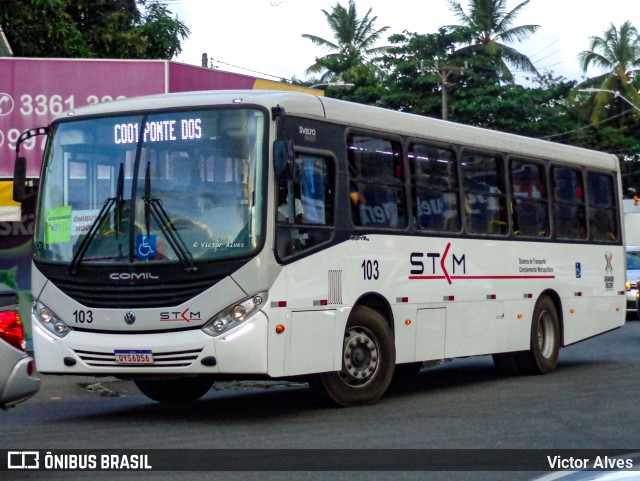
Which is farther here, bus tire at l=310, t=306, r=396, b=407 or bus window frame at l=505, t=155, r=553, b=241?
bus window frame at l=505, t=155, r=553, b=241

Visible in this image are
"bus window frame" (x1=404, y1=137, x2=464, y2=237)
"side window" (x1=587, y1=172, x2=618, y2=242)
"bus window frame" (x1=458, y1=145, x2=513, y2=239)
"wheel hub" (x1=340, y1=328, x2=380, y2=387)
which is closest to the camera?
"wheel hub" (x1=340, y1=328, x2=380, y2=387)

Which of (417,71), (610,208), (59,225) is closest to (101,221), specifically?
(59,225)

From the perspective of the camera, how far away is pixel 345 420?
1088 centimetres

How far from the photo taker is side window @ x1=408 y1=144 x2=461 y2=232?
13180mm

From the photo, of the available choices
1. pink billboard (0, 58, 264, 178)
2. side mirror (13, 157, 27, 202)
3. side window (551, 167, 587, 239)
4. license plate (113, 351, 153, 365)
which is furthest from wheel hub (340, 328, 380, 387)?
pink billboard (0, 58, 264, 178)

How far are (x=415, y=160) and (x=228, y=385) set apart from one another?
400 centimetres

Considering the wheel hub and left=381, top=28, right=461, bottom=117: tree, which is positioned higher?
left=381, top=28, right=461, bottom=117: tree

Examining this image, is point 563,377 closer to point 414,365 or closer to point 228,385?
point 414,365

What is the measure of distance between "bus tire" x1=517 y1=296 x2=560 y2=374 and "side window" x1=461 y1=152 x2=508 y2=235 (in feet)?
4.86

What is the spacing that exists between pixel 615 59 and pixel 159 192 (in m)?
54.0

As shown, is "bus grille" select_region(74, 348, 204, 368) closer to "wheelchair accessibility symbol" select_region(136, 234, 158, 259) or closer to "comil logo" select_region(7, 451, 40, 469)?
"wheelchair accessibility symbol" select_region(136, 234, 158, 259)

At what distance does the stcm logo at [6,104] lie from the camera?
20906 millimetres

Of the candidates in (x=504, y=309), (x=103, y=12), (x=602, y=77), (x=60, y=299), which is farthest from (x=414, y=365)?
(x=602, y=77)

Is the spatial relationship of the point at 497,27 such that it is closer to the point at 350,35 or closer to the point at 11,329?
the point at 350,35
